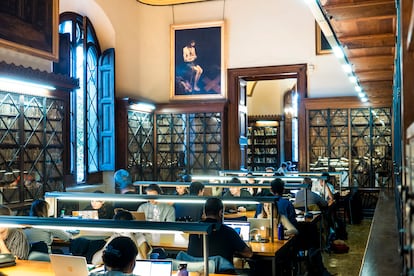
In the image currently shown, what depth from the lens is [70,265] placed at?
375 centimetres

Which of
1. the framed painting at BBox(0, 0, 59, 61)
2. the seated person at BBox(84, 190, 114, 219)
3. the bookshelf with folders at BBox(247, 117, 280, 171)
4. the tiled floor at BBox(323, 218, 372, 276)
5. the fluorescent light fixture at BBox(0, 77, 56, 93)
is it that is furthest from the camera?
the bookshelf with folders at BBox(247, 117, 280, 171)

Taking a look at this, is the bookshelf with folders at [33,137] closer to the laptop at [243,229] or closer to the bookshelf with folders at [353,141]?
the laptop at [243,229]

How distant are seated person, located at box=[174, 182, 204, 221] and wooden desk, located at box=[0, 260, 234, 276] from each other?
2.49m

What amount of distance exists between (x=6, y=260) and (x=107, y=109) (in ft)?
27.3

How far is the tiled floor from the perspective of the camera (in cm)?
775

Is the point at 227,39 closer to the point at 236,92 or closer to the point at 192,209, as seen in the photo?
the point at 236,92

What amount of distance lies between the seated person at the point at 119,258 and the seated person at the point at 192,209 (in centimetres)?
352

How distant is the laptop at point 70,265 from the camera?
3658 millimetres

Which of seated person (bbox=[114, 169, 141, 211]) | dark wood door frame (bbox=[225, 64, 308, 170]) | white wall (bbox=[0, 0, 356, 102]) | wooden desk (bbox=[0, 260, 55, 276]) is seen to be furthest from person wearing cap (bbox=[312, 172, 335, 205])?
wooden desk (bbox=[0, 260, 55, 276])

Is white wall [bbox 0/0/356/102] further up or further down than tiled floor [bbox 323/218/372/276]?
further up

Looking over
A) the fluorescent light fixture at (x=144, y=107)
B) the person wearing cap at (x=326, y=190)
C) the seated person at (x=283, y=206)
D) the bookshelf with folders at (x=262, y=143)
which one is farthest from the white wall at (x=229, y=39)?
the seated person at (x=283, y=206)

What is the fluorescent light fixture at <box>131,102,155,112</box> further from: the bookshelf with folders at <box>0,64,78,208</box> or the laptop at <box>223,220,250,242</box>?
the laptop at <box>223,220,250,242</box>

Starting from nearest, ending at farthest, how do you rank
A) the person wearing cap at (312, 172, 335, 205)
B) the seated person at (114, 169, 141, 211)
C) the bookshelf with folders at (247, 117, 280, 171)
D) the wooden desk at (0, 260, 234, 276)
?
the wooden desk at (0, 260, 234, 276) < the seated person at (114, 169, 141, 211) < the person wearing cap at (312, 172, 335, 205) < the bookshelf with folders at (247, 117, 280, 171)

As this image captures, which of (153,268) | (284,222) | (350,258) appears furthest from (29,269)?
(350,258)
